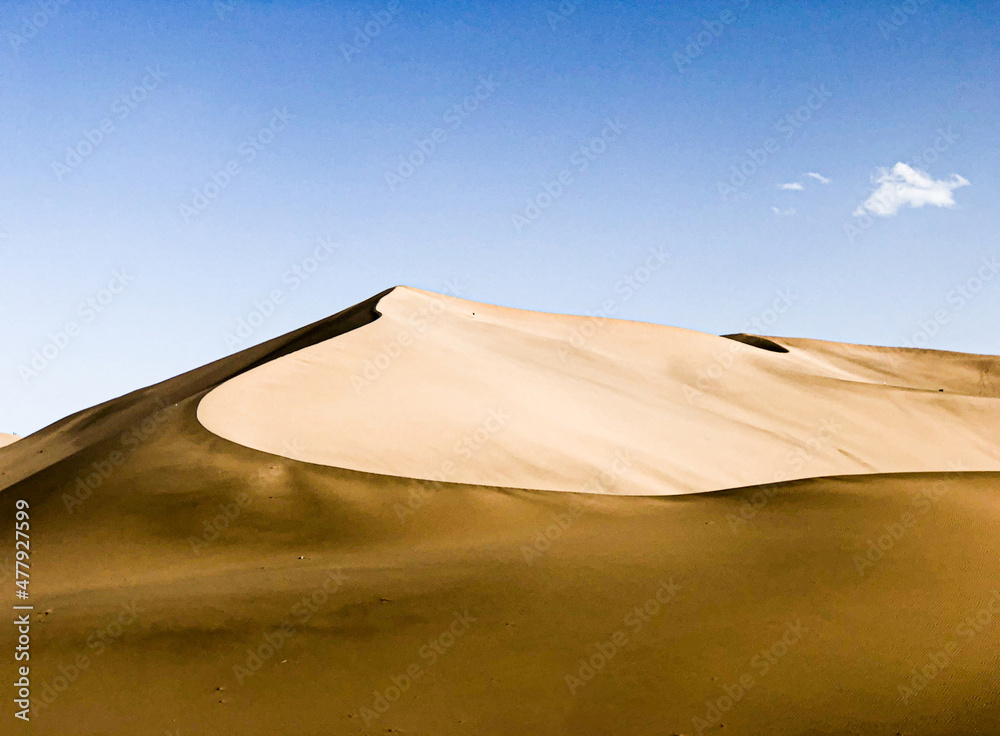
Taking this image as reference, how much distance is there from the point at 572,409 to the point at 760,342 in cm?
1885

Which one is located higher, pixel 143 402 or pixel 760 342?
pixel 760 342

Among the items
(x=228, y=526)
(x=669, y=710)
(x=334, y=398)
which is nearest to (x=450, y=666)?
(x=669, y=710)

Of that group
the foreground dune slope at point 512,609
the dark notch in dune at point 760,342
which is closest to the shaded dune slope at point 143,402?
the foreground dune slope at point 512,609

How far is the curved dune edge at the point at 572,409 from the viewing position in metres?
14.1

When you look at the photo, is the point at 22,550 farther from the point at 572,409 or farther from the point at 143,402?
the point at 572,409

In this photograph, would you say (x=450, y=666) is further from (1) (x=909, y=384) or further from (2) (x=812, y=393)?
(1) (x=909, y=384)

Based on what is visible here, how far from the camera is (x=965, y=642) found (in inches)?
260

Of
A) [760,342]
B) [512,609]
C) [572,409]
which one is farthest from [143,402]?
[760,342]

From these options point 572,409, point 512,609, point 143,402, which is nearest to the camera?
point 512,609

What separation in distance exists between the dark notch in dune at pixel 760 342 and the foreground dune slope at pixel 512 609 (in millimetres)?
23205

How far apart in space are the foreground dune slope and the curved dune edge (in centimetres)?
195

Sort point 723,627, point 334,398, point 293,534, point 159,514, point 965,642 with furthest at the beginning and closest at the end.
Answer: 1. point 334,398
2. point 159,514
3. point 293,534
4. point 723,627
5. point 965,642

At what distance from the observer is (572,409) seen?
18.5 m

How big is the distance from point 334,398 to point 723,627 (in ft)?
34.4
